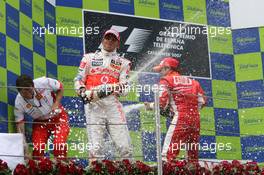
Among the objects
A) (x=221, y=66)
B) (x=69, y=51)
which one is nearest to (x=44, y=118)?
(x=69, y=51)

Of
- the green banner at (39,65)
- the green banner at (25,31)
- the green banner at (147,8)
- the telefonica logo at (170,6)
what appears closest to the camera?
the green banner at (25,31)

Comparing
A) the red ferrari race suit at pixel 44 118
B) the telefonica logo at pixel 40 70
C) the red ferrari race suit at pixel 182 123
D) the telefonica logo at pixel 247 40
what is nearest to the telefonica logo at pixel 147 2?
the telefonica logo at pixel 247 40

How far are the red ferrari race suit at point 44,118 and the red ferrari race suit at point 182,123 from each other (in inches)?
31.4

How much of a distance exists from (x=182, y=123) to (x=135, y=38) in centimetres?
279

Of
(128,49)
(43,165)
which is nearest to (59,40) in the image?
(128,49)

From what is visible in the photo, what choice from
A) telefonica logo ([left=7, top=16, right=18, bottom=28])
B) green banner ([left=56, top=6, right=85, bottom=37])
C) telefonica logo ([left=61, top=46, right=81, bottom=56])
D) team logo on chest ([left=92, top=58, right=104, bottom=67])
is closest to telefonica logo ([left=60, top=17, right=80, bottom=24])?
green banner ([left=56, top=6, right=85, bottom=37])

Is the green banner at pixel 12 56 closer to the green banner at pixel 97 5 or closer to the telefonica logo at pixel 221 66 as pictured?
the green banner at pixel 97 5

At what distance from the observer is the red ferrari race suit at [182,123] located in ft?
23.0

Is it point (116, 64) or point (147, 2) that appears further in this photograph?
point (147, 2)

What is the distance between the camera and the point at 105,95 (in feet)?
23.6

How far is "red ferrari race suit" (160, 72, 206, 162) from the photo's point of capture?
7.00m

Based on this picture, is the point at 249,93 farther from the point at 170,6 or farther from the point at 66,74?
the point at 66,74

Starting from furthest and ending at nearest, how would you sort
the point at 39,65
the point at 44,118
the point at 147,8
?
the point at 147,8
the point at 39,65
the point at 44,118

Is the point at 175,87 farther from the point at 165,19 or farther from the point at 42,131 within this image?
the point at 165,19
